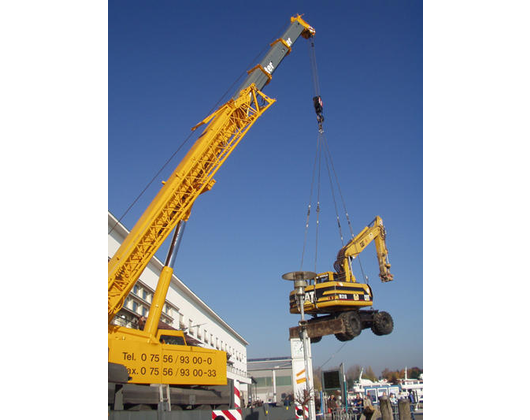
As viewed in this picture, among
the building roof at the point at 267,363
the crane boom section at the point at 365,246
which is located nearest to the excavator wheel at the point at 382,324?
the crane boom section at the point at 365,246

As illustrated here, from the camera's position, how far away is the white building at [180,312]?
2552 cm

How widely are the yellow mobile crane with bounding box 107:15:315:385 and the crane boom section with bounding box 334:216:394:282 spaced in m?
8.74

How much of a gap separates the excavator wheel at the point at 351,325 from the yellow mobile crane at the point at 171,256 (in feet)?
20.7

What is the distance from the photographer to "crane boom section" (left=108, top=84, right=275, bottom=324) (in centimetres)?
1312

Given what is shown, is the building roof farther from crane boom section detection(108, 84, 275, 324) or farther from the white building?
crane boom section detection(108, 84, 275, 324)

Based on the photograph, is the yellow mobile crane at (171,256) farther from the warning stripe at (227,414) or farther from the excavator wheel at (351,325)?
the excavator wheel at (351,325)

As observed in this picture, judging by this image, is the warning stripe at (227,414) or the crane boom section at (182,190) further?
the crane boom section at (182,190)

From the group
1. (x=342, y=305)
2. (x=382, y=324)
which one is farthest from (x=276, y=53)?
(x=382, y=324)

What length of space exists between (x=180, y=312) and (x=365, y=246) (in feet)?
59.7

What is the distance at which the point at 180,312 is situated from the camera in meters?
35.2

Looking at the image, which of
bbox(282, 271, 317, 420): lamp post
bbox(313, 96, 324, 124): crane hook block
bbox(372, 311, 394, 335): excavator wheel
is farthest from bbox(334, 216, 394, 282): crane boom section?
bbox(282, 271, 317, 420): lamp post
